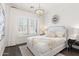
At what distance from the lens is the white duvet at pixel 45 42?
1625 mm

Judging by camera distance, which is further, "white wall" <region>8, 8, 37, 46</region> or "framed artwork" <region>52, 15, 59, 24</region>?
"framed artwork" <region>52, 15, 59, 24</region>

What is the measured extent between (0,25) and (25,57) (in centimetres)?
74

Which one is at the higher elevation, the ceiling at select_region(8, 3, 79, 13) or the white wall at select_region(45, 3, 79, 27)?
the ceiling at select_region(8, 3, 79, 13)

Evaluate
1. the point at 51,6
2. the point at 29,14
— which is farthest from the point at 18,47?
the point at 51,6

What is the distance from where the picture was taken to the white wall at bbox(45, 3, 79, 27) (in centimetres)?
162

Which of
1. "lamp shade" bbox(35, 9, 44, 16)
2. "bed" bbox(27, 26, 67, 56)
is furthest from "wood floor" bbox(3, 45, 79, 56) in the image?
"lamp shade" bbox(35, 9, 44, 16)

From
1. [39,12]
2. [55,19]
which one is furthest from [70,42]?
[39,12]

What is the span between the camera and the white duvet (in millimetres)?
1625

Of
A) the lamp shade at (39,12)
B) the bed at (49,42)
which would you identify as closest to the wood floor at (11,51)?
the bed at (49,42)

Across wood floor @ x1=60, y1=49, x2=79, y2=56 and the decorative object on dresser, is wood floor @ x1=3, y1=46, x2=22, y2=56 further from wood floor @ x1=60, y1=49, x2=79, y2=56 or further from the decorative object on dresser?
the decorative object on dresser

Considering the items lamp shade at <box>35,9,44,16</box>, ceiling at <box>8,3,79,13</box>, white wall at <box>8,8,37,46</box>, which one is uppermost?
ceiling at <box>8,3,79,13</box>

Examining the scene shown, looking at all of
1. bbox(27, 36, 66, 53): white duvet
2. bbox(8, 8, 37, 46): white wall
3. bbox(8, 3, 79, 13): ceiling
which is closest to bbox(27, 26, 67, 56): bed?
bbox(27, 36, 66, 53): white duvet

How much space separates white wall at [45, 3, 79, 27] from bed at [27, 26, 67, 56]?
0.13 m

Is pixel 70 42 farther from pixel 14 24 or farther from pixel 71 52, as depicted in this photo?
pixel 14 24
